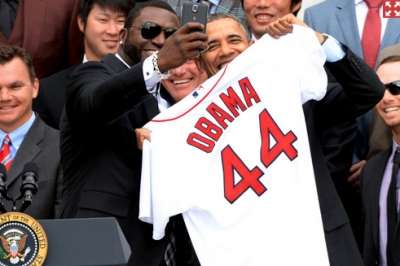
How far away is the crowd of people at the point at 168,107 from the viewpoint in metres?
4.84

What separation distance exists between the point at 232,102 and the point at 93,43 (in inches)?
75.3

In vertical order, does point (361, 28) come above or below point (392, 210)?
above

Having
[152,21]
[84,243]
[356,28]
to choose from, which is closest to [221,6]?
[356,28]

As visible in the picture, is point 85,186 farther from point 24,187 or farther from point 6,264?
point 6,264

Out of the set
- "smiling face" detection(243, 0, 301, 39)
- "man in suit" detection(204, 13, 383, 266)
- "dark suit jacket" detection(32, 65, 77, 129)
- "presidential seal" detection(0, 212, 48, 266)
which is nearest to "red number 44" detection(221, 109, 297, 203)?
"man in suit" detection(204, 13, 383, 266)

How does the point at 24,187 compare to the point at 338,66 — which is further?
the point at 338,66

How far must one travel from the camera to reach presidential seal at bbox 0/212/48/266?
3383 mm

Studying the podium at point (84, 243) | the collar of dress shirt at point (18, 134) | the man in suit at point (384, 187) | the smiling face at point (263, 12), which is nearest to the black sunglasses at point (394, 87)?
the man in suit at point (384, 187)

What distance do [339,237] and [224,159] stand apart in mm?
586

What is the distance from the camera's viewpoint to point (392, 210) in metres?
5.61

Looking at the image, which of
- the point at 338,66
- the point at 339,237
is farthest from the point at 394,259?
the point at 338,66

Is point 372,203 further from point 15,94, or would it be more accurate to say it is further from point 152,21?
point 15,94

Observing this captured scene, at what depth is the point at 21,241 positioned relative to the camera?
3422 millimetres

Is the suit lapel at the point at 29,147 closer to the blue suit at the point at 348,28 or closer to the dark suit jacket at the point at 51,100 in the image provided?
the dark suit jacket at the point at 51,100
